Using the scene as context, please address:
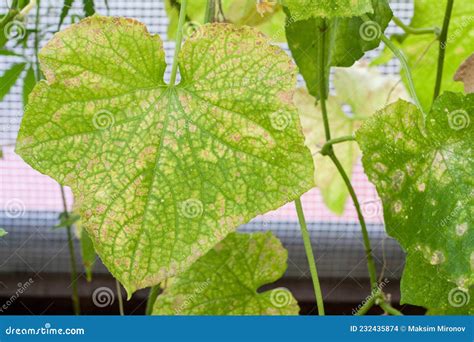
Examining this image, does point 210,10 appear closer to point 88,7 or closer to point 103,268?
point 88,7

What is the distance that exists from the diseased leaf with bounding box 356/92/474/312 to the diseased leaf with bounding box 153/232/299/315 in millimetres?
191

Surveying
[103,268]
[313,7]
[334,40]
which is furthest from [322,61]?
[103,268]

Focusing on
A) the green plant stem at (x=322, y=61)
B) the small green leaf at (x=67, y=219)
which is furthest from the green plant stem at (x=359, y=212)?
the small green leaf at (x=67, y=219)

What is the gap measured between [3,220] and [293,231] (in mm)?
453

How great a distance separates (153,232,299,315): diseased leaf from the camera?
0.69 metres

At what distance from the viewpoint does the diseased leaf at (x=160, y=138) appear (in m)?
0.48

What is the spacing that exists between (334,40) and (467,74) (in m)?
0.11

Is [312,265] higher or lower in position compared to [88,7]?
lower

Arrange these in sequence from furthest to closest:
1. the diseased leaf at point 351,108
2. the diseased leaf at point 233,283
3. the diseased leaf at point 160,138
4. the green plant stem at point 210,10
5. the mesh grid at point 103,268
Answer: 1. the mesh grid at point 103,268
2. the diseased leaf at point 351,108
3. the diseased leaf at point 233,283
4. the green plant stem at point 210,10
5. the diseased leaf at point 160,138

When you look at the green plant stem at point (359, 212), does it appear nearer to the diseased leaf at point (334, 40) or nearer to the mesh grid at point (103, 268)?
the diseased leaf at point (334, 40)

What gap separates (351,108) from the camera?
3.06 ft

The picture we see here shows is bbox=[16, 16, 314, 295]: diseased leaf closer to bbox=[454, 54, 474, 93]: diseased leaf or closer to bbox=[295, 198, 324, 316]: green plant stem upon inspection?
bbox=[295, 198, 324, 316]: green plant stem

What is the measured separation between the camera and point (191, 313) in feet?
2.26

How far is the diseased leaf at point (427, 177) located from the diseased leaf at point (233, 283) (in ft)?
0.63
